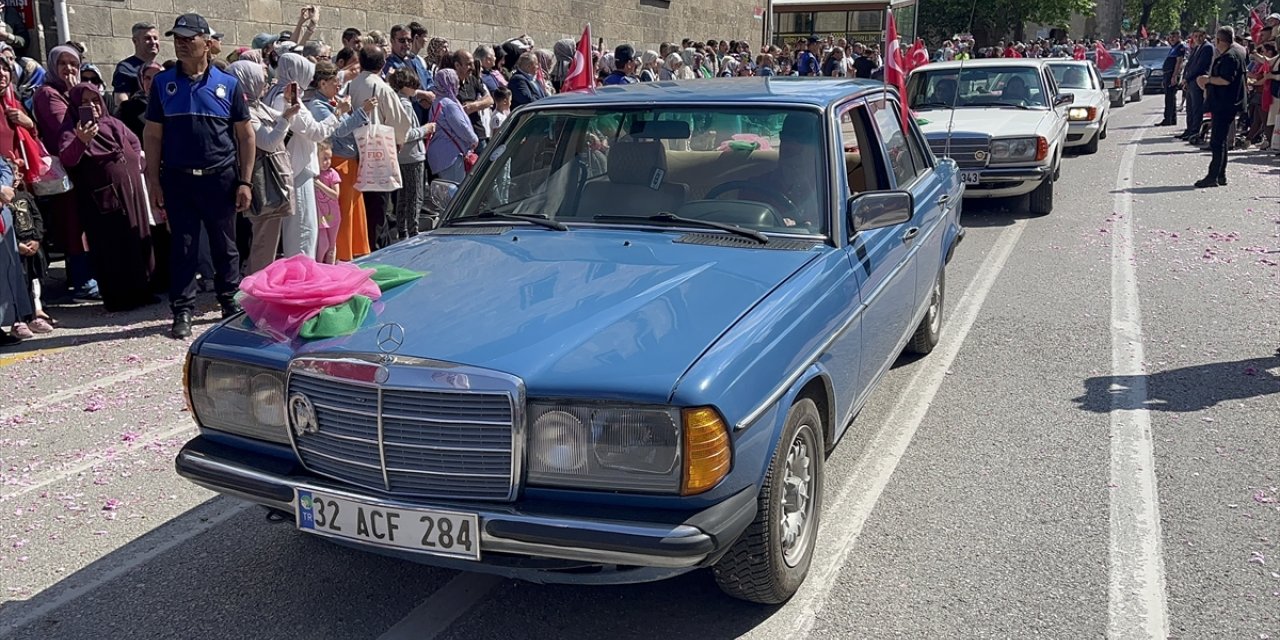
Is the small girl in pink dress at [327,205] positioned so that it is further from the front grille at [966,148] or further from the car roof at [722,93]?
the front grille at [966,148]

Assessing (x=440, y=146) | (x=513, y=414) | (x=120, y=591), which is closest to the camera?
(x=513, y=414)

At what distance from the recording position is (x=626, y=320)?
3338mm

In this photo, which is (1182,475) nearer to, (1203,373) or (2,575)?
(1203,373)

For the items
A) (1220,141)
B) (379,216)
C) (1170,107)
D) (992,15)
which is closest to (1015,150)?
(1220,141)

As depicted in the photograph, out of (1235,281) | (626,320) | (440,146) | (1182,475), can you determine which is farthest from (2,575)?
(1235,281)

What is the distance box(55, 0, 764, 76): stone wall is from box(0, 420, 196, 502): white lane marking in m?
6.98

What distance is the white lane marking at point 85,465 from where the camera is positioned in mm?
4699

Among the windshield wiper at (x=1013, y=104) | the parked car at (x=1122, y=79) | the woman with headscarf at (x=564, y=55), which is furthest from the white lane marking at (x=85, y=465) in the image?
the parked car at (x=1122, y=79)

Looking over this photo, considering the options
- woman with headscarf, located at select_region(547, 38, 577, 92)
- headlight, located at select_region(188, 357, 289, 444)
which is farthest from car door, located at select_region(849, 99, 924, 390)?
woman with headscarf, located at select_region(547, 38, 577, 92)

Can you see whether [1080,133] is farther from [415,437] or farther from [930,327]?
[415,437]

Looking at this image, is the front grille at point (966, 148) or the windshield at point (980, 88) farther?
the windshield at point (980, 88)

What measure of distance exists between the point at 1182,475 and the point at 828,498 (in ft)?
5.30

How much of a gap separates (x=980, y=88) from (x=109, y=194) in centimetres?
969

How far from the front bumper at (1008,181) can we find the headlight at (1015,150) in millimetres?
97
